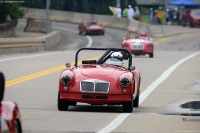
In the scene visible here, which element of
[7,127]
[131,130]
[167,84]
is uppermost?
[7,127]

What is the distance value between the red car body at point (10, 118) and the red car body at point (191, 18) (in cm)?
6979

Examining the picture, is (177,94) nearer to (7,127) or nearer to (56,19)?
(7,127)

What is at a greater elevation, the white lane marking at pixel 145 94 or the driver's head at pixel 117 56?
the driver's head at pixel 117 56

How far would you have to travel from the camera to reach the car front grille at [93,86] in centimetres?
1577

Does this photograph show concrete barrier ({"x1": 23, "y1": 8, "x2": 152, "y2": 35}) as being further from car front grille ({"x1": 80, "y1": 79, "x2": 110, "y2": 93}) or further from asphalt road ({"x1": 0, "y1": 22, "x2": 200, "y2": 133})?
car front grille ({"x1": 80, "y1": 79, "x2": 110, "y2": 93})

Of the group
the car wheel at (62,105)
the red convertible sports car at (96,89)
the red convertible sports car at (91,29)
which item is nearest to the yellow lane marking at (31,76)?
the car wheel at (62,105)

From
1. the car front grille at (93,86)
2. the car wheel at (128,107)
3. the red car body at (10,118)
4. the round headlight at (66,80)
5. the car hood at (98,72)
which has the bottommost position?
the car wheel at (128,107)

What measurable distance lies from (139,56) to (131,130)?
1236 inches

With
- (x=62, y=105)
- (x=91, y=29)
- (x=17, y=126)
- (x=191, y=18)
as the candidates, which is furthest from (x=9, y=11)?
(x=17, y=126)

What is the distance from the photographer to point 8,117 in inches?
349

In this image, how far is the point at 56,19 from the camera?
3455 inches

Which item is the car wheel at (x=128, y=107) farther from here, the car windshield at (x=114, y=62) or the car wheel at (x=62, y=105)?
the car windshield at (x=114, y=62)

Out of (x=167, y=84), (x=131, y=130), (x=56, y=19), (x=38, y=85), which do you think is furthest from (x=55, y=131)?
(x=56, y=19)

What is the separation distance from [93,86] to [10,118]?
22.7ft
